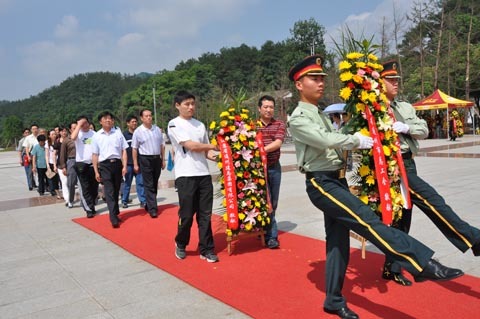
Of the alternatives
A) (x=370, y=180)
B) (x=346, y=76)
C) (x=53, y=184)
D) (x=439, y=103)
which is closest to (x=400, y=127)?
(x=370, y=180)

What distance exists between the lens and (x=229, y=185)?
468 cm

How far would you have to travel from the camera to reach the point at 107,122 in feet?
22.2

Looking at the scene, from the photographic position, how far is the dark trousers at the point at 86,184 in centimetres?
733

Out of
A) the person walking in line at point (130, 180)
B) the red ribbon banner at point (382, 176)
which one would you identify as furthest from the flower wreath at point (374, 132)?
the person walking in line at point (130, 180)

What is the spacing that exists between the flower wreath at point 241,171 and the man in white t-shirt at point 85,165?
3.41 m

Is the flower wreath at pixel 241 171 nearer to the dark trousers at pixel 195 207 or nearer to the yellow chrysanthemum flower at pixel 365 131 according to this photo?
the dark trousers at pixel 195 207

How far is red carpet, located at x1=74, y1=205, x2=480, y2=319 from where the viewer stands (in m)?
3.15

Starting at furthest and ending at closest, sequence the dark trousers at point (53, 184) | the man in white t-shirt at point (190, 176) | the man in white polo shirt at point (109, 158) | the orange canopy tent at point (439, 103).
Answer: the orange canopy tent at point (439, 103) < the dark trousers at point (53, 184) < the man in white polo shirt at point (109, 158) < the man in white t-shirt at point (190, 176)

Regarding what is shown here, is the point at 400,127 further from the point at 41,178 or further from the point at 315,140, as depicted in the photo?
the point at 41,178

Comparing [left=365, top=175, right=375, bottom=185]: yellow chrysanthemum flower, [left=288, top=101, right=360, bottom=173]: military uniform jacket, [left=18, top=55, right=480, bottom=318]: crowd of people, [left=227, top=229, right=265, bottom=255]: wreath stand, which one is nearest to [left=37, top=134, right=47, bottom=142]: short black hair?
[left=18, top=55, right=480, bottom=318]: crowd of people

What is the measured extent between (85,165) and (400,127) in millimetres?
5581

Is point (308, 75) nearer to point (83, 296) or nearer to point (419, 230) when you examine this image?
point (83, 296)

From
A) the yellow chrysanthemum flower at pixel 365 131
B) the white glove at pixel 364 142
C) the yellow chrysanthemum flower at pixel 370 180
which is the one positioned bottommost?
the yellow chrysanthemum flower at pixel 370 180

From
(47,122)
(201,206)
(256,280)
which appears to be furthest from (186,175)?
(47,122)
